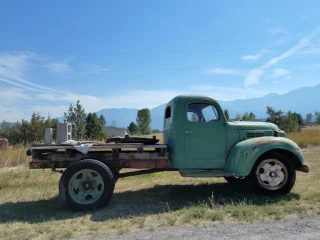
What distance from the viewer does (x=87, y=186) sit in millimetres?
5895

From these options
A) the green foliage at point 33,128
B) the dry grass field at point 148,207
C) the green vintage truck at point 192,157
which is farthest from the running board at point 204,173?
the green foliage at point 33,128

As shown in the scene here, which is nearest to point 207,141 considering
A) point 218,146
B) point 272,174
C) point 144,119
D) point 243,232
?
point 218,146

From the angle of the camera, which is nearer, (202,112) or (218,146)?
(218,146)

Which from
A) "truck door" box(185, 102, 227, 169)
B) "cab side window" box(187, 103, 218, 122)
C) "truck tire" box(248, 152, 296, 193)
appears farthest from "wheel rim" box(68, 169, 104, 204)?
"truck tire" box(248, 152, 296, 193)

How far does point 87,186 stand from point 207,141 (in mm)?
2480

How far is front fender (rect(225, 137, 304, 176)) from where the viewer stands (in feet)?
19.2

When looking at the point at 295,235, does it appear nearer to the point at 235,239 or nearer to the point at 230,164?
the point at 235,239

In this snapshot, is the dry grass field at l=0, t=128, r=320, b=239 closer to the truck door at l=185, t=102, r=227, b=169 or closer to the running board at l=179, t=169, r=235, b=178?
the running board at l=179, t=169, r=235, b=178

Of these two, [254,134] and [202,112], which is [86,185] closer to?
[202,112]

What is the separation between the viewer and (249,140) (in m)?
6.09

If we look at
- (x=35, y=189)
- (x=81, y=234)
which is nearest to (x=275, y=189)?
(x=81, y=234)

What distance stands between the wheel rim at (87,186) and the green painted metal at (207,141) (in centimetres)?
149

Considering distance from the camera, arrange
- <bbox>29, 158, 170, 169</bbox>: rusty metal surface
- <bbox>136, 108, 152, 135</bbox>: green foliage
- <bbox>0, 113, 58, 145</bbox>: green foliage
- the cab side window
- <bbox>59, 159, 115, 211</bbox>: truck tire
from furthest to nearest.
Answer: <bbox>136, 108, 152, 135</bbox>: green foliage
<bbox>0, 113, 58, 145</bbox>: green foliage
the cab side window
<bbox>29, 158, 170, 169</bbox>: rusty metal surface
<bbox>59, 159, 115, 211</bbox>: truck tire

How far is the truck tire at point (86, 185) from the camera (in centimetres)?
570
